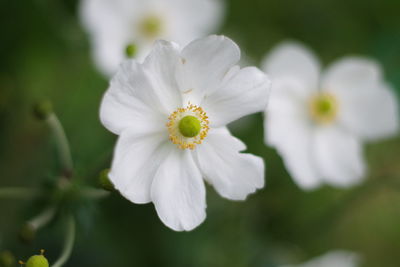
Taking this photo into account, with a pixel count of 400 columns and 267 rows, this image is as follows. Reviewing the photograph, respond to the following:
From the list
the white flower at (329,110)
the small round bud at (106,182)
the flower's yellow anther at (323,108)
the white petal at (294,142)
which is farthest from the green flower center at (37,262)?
the flower's yellow anther at (323,108)

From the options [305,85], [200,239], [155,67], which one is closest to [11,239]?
[200,239]

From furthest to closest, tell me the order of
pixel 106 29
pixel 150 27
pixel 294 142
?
pixel 150 27 → pixel 106 29 → pixel 294 142

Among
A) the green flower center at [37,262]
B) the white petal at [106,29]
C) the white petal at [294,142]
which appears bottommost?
the green flower center at [37,262]

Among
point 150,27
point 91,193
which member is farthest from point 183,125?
point 150,27

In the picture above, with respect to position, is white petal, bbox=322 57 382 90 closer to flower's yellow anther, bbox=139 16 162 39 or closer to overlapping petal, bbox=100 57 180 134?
flower's yellow anther, bbox=139 16 162 39

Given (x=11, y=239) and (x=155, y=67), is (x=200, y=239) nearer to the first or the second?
(x=11, y=239)

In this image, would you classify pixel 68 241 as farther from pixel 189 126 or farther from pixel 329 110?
pixel 329 110

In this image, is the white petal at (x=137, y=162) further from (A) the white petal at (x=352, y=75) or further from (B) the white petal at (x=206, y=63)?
(A) the white petal at (x=352, y=75)
